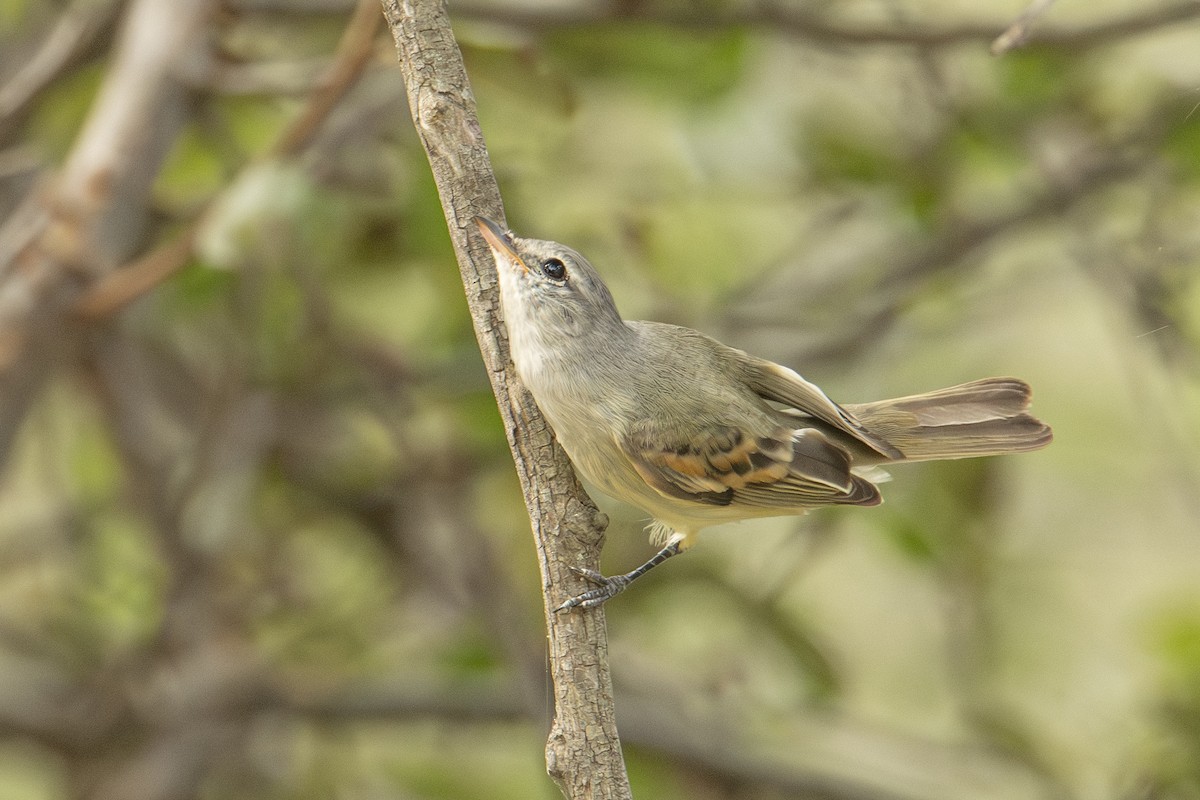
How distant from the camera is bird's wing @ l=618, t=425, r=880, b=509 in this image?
9.14 feet

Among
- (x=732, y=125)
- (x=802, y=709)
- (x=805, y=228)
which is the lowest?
(x=802, y=709)

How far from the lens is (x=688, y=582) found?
412 centimetres

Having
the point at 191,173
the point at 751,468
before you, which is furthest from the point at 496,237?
the point at 191,173

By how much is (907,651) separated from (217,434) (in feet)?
9.29

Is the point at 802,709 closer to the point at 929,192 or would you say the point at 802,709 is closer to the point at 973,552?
the point at 973,552

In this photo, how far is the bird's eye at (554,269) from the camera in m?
2.89

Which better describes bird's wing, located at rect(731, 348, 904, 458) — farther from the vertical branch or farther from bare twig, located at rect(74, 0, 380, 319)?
bare twig, located at rect(74, 0, 380, 319)

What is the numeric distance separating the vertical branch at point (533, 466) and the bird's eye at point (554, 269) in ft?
2.05

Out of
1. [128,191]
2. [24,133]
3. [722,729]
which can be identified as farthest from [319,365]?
[722,729]

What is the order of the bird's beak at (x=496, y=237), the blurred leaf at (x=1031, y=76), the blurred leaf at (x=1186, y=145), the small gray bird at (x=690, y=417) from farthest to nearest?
the blurred leaf at (x=1031, y=76) → the blurred leaf at (x=1186, y=145) → the small gray bird at (x=690, y=417) → the bird's beak at (x=496, y=237)

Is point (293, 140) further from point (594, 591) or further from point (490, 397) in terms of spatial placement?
point (594, 591)

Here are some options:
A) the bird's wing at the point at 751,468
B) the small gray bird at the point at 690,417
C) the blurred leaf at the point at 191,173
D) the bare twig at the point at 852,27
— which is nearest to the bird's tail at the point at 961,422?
the small gray bird at the point at 690,417

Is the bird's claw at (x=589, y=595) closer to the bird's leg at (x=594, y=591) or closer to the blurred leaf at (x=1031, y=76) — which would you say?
the bird's leg at (x=594, y=591)

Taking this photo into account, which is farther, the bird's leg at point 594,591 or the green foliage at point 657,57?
the green foliage at point 657,57
